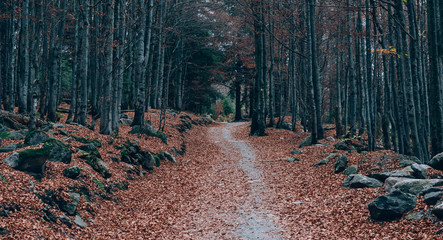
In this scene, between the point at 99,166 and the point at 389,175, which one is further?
the point at 99,166

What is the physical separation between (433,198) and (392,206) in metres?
0.77

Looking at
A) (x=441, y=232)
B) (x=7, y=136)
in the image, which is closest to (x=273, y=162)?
(x=441, y=232)

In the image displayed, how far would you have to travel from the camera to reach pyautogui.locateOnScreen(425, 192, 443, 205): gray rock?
6328 millimetres

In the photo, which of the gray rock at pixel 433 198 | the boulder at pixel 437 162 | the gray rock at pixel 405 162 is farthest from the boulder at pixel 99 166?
the boulder at pixel 437 162

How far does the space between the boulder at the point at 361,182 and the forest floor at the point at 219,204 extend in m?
0.24

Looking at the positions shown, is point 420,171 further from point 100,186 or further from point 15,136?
point 15,136

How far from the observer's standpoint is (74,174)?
809 cm

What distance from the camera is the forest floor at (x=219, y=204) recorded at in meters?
6.14

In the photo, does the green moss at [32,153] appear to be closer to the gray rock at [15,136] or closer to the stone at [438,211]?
the gray rock at [15,136]

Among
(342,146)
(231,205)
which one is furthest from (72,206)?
(342,146)

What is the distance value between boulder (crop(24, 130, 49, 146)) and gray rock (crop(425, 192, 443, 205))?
31.8 feet

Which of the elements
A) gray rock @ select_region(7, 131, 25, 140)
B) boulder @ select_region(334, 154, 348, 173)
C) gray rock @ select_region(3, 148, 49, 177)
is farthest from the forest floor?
gray rock @ select_region(7, 131, 25, 140)

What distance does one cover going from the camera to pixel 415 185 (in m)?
7.19

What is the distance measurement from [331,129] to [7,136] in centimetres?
2188
